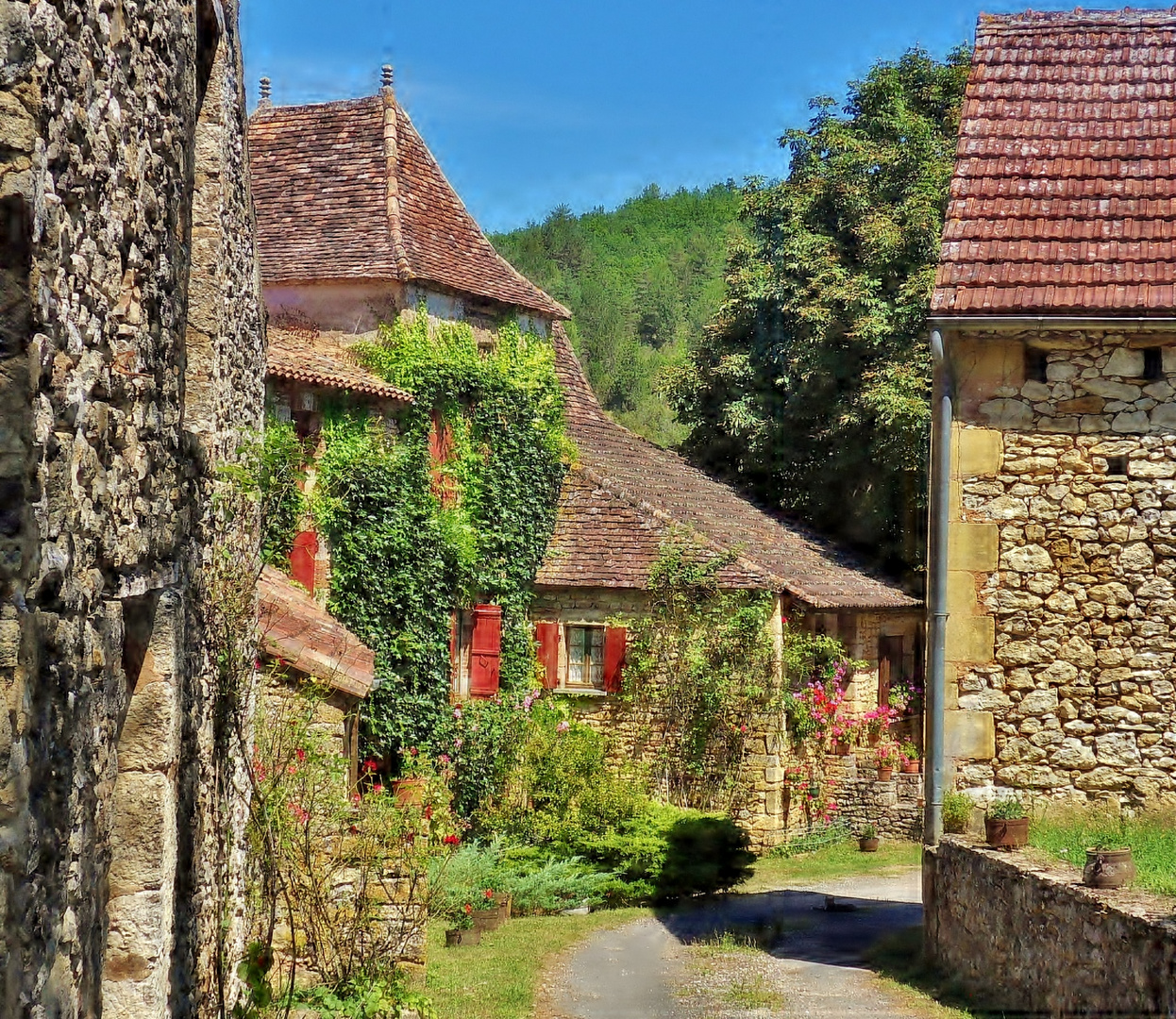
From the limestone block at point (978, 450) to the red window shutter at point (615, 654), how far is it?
29.5 ft

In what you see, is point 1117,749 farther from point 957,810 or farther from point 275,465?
point 275,465

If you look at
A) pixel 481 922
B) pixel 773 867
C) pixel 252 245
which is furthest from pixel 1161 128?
pixel 773 867

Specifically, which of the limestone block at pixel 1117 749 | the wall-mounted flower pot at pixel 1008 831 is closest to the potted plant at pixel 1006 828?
the wall-mounted flower pot at pixel 1008 831

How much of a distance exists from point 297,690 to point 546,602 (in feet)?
30.9

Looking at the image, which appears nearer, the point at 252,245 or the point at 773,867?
the point at 252,245

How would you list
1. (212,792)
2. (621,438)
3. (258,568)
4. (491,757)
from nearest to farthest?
1. (212,792)
2. (258,568)
3. (491,757)
4. (621,438)

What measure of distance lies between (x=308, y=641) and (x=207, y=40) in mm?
6751

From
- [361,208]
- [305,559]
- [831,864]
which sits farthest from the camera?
[361,208]

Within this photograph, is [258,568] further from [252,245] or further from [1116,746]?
[1116,746]

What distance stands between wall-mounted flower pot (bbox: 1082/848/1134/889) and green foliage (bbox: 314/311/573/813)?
→ 397 inches

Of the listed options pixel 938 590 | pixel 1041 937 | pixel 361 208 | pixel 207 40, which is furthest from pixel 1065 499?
pixel 361 208

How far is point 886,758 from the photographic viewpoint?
21.0 m

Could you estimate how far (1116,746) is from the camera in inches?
428

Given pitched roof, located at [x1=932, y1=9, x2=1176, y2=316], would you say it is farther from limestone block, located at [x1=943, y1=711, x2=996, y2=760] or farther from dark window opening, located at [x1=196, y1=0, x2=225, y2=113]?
dark window opening, located at [x1=196, y1=0, x2=225, y2=113]
